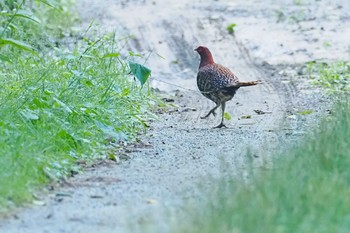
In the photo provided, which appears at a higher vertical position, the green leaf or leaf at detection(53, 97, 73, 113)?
the green leaf

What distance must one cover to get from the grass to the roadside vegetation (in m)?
1.37

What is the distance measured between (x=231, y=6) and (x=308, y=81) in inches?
189

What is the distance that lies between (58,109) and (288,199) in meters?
3.39

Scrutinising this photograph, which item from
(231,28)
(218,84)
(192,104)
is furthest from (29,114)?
(231,28)

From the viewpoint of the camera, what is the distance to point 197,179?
23.9 feet

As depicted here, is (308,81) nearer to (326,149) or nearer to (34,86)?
(34,86)

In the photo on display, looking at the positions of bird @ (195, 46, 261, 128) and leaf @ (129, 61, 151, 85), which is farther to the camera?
bird @ (195, 46, 261, 128)

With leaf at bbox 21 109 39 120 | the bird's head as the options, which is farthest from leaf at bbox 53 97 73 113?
the bird's head

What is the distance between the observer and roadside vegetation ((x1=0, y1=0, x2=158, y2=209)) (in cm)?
721

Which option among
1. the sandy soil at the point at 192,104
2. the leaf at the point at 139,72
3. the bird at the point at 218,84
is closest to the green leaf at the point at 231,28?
the sandy soil at the point at 192,104

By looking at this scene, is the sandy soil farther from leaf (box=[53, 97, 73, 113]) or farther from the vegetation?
leaf (box=[53, 97, 73, 113])

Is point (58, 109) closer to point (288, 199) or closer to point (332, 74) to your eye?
point (288, 199)

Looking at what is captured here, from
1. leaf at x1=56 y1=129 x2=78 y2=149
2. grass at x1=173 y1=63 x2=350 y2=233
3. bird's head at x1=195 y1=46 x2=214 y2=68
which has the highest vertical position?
bird's head at x1=195 y1=46 x2=214 y2=68

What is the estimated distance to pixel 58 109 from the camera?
8.68 metres
